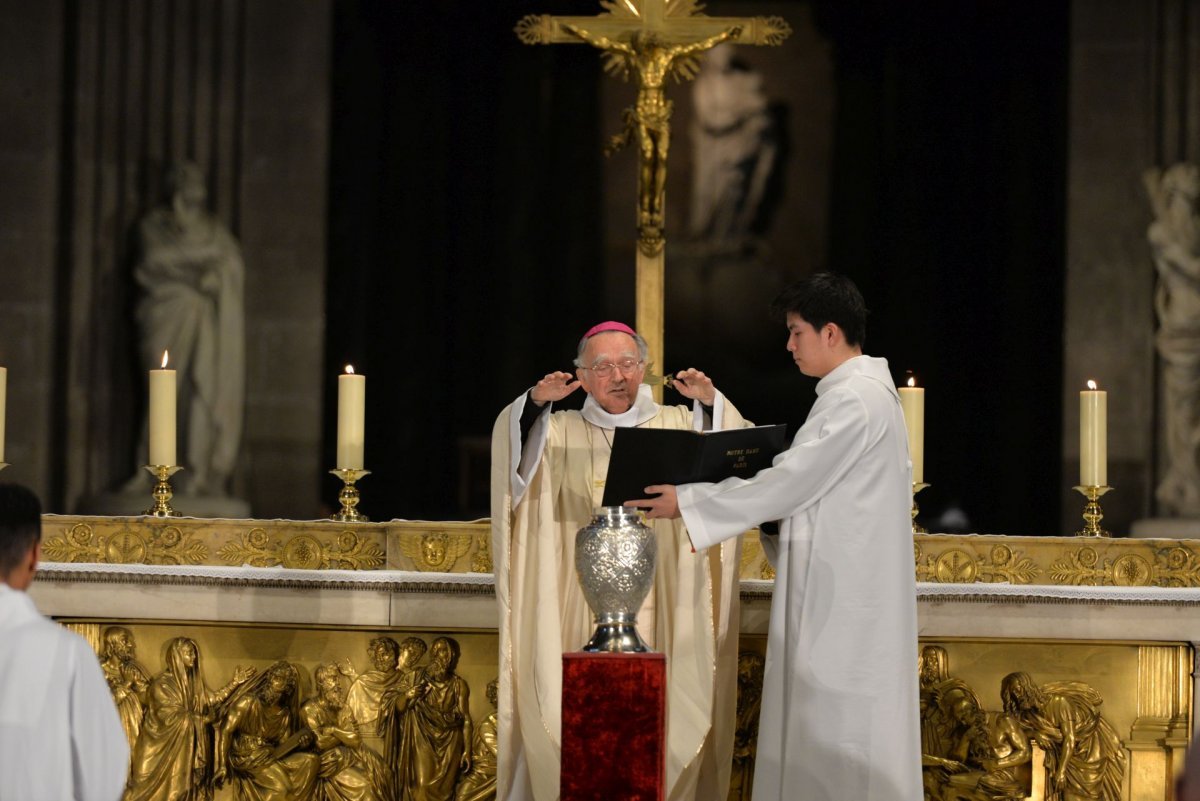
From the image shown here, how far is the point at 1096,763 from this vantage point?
520 centimetres

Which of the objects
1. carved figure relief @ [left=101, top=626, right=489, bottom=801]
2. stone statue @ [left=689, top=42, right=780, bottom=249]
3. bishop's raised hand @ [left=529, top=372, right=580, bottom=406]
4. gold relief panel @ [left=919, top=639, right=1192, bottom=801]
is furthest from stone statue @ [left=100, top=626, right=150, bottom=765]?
stone statue @ [left=689, top=42, right=780, bottom=249]

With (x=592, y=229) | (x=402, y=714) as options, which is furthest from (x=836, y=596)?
(x=592, y=229)

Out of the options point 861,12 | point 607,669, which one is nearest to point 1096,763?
point 607,669

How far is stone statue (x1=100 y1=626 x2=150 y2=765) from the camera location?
522 cm

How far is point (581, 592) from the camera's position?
16.5 ft

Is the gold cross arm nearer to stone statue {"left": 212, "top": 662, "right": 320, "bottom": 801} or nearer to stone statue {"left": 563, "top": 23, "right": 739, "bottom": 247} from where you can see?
stone statue {"left": 563, "top": 23, "right": 739, "bottom": 247}

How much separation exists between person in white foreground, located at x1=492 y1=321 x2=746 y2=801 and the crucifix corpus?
3.00 feet

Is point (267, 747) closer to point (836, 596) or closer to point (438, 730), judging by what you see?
point (438, 730)

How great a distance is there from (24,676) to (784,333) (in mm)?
5533

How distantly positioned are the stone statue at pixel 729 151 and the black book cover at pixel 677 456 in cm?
389

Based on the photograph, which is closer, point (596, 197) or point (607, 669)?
point (607, 669)

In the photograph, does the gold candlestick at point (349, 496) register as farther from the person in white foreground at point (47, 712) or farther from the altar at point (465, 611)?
the person in white foreground at point (47, 712)

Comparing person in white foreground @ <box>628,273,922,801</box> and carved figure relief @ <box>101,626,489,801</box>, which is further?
carved figure relief @ <box>101,626,489,801</box>

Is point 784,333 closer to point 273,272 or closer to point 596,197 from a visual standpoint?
point 596,197
